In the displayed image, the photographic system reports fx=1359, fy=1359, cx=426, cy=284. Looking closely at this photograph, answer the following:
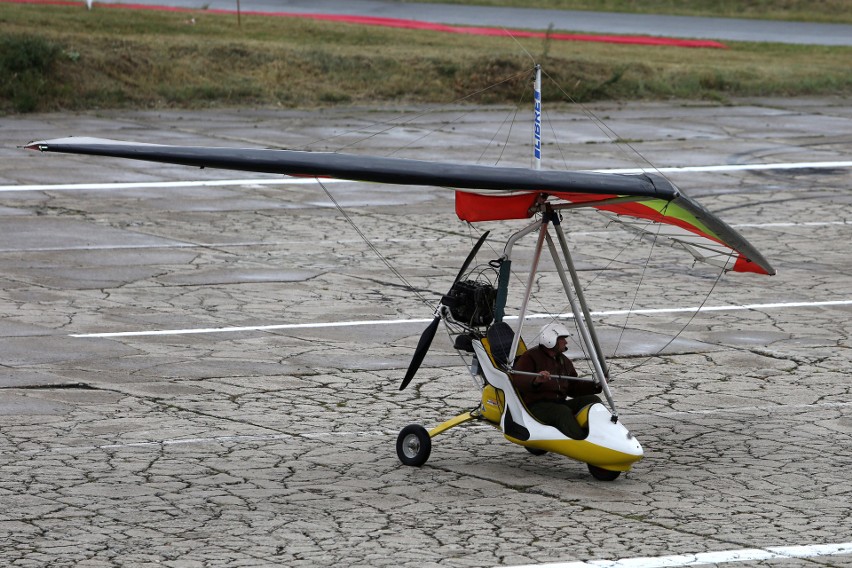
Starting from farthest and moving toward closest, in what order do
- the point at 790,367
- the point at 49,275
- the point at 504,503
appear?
1. the point at 49,275
2. the point at 790,367
3. the point at 504,503

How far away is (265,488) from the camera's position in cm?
975

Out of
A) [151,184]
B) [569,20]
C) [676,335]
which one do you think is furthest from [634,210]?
[569,20]

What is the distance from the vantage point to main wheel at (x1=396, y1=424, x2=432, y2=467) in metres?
10.2

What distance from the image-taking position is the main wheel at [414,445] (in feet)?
33.3

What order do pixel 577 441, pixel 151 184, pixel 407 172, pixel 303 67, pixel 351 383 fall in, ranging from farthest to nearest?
pixel 303 67, pixel 151 184, pixel 351 383, pixel 577 441, pixel 407 172

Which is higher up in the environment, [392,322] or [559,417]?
[559,417]

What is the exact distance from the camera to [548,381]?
10.1 metres

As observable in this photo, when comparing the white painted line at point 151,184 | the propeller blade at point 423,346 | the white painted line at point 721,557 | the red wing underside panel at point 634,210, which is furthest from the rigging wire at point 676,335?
the white painted line at point 151,184

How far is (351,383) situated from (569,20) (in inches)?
1178

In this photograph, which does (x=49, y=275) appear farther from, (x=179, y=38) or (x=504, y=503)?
(x=179, y=38)

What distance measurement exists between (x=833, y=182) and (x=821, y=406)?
1206 centimetres

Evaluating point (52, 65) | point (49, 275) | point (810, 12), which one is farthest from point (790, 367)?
point (810, 12)

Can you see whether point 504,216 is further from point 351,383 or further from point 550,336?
point 351,383

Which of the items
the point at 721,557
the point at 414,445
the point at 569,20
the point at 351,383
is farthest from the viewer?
the point at 569,20
